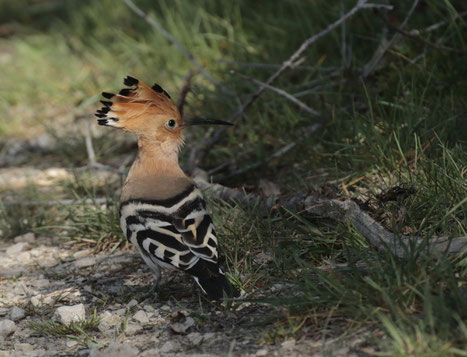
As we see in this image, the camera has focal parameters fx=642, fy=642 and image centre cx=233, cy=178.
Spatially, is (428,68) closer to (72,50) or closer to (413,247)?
(413,247)

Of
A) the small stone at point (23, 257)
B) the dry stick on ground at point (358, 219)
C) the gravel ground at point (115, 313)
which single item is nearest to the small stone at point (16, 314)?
the gravel ground at point (115, 313)

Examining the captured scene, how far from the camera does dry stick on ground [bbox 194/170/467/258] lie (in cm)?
215

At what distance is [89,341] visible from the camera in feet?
7.32

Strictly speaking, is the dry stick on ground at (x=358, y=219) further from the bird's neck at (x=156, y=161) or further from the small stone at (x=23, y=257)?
the small stone at (x=23, y=257)

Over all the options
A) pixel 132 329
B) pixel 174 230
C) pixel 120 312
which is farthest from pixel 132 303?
pixel 174 230

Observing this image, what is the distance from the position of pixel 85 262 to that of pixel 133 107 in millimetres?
780

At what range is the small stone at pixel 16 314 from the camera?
2520mm

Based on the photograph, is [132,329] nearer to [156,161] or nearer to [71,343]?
[71,343]

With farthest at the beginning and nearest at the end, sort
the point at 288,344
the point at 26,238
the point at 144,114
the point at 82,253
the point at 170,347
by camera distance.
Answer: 1. the point at 26,238
2. the point at 82,253
3. the point at 144,114
4. the point at 170,347
5. the point at 288,344

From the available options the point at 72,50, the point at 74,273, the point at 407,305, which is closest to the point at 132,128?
the point at 74,273

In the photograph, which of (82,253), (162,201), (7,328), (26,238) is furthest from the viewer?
(26,238)

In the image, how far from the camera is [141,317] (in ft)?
7.89

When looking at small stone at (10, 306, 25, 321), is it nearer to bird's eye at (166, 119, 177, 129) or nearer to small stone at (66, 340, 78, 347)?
small stone at (66, 340, 78, 347)

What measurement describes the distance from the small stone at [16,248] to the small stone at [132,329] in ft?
3.87
